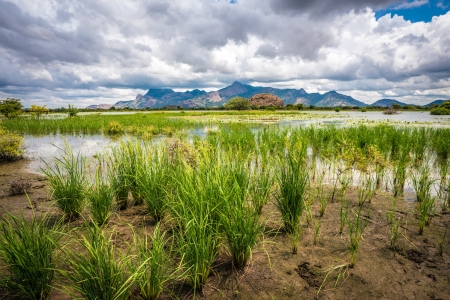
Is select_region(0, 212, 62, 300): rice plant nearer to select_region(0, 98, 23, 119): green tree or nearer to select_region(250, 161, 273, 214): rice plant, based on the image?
select_region(250, 161, 273, 214): rice plant

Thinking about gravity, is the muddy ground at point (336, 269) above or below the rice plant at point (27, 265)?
below

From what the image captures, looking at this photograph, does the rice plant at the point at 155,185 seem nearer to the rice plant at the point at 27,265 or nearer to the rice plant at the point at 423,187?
the rice plant at the point at 27,265

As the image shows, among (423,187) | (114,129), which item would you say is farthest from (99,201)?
(114,129)

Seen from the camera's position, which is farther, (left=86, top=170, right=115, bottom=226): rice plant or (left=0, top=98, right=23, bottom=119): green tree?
(left=0, top=98, right=23, bottom=119): green tree

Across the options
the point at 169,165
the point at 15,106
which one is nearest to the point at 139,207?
the point at 169,165

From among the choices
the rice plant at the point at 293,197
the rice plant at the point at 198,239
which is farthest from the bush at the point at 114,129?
the rice plant at the point at 293,197

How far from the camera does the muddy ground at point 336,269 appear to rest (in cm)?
280

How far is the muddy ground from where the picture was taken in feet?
9.18

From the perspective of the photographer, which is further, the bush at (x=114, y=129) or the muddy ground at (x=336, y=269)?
the bush at (x=114, y=129)

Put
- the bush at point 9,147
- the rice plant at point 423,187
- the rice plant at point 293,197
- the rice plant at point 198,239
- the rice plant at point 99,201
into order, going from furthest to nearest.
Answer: the bush at point 9,147 → the rice plant at point 423,187 → the rice plant at point 99,201 → the rice plant at point 293,197 → the rice plant at point 198,239

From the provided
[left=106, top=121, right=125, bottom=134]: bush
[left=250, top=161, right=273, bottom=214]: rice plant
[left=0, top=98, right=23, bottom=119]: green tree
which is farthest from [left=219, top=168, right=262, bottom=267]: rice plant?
[left=0, top=98, right=23, bottom=119]: green tree

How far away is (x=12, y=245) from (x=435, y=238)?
5.73 m

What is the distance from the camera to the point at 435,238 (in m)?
3.81

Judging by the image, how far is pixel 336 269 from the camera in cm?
315
